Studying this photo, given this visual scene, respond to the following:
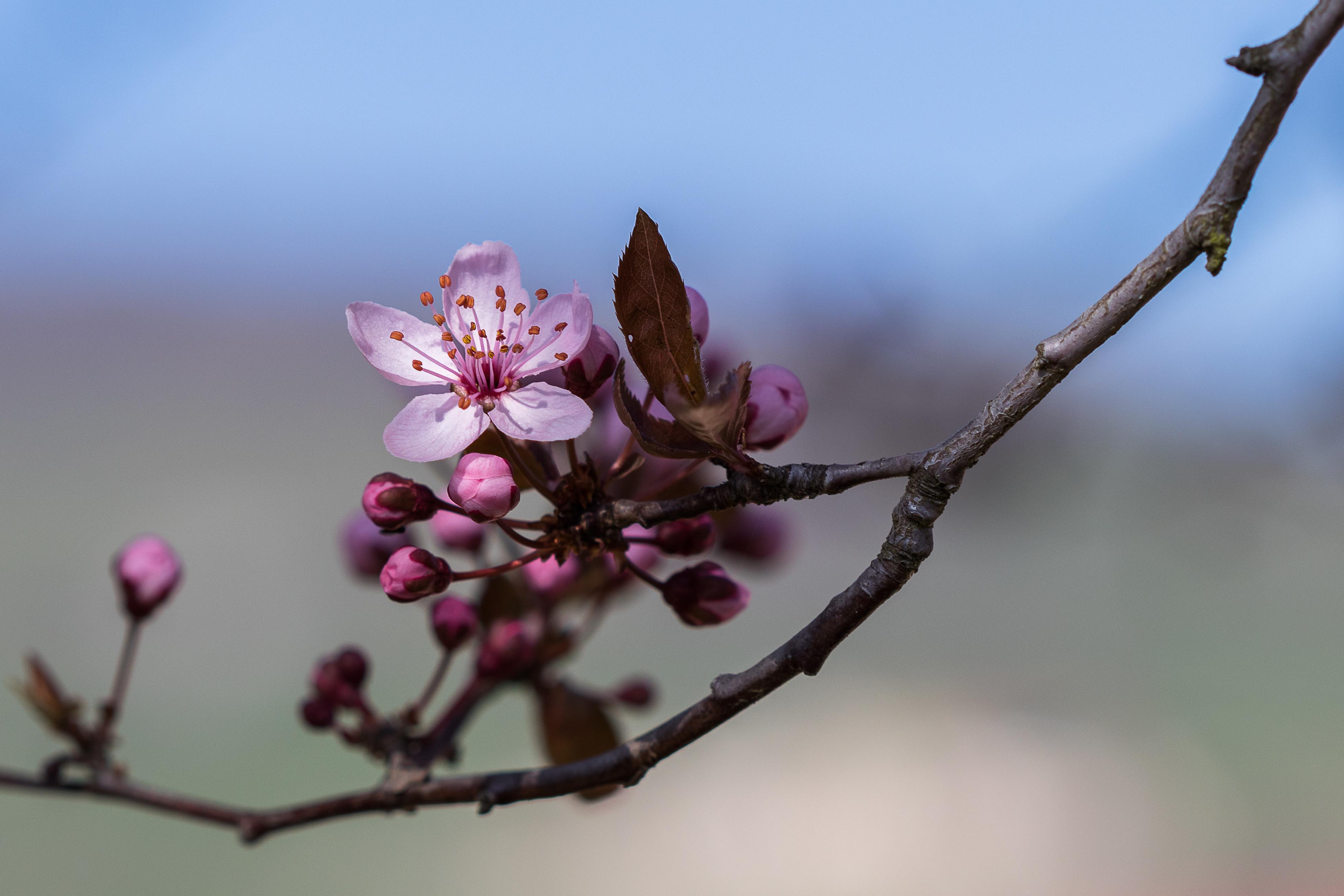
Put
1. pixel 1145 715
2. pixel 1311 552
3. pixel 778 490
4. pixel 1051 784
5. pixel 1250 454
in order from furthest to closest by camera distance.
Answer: pixel 1145 715
pixel 1051 784
pixel 1311 552
pixel 1250 454
pixel 778 490

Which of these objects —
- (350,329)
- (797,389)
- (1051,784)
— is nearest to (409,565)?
(350,329)

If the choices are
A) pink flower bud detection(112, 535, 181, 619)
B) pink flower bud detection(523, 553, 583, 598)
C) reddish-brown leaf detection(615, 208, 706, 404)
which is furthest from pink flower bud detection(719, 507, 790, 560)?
pink flower bud detection(112, 535, 181, 619)

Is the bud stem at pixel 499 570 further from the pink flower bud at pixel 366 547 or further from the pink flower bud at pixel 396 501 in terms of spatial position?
the pink flower bud at pixel 366 547

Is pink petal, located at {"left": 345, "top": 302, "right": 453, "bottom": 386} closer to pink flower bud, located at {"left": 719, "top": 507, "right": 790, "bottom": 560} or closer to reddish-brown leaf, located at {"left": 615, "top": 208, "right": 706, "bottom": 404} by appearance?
reddish-brown leaf, located at {"left": 615, "top": 208, "right": 706, "bottom": 404}

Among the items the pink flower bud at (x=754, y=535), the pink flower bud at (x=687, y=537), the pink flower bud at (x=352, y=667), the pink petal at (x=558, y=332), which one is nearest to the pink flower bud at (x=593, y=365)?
the pink petal at (x=558, y=332)

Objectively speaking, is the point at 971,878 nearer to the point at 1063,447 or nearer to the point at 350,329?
the point at 1063,447
